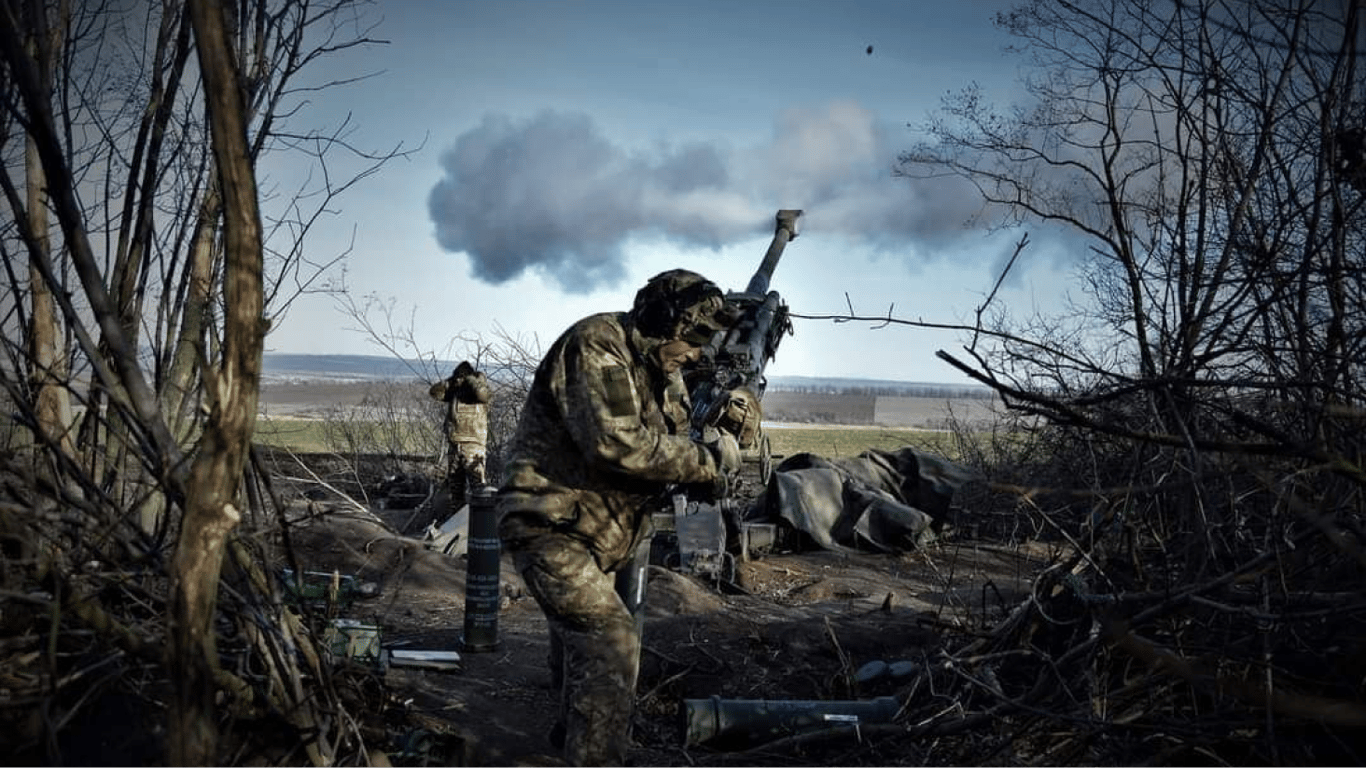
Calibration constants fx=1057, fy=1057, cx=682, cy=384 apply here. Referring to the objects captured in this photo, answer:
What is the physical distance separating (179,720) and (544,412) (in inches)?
79.5

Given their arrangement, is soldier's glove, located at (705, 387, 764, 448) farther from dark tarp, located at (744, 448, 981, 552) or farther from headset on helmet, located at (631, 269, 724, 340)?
dark tarp, located at (744, 448, 981, 552)

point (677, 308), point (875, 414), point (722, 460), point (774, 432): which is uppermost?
point (677, 308)

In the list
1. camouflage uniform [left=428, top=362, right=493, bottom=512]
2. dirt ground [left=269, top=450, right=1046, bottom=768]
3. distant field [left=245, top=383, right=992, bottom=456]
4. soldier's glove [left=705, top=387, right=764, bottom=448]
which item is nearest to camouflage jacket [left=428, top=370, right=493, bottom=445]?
camouflage uniform [left=428, top=362, right=493, bottom=512]

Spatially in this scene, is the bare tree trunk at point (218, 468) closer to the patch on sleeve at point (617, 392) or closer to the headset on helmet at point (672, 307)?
the patch on sleeve at point (617, 392)

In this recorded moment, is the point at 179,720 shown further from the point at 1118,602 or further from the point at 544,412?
the point at 1118,602

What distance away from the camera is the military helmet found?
4270 millimetres

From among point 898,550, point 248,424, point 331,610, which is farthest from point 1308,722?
point 898,550

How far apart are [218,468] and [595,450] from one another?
171 cm

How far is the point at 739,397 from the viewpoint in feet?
23.4

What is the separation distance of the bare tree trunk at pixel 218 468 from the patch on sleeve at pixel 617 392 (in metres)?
1.68

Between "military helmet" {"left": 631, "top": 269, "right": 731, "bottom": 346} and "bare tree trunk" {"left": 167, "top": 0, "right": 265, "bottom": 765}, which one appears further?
"military helmet" {"left": 631, "top": 269, "right": 731, "bottom": 346}

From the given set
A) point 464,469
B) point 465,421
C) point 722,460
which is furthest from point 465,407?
point 722,460

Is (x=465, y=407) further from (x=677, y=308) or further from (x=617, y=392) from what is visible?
(x=617, y=392)

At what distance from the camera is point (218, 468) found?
7.99 ft
